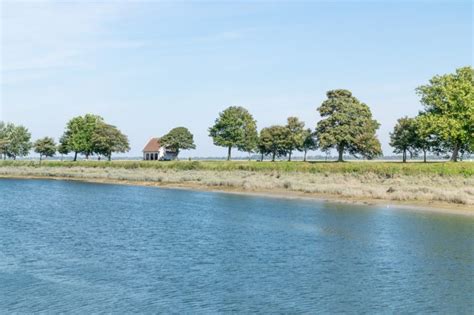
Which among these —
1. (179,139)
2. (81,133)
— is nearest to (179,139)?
(179,139)

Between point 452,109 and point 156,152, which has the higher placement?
point 452,109

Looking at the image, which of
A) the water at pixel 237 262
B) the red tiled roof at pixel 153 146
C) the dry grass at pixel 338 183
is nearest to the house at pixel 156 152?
the red tiled roof at pixel 153 146

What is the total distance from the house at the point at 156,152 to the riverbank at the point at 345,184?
147ft

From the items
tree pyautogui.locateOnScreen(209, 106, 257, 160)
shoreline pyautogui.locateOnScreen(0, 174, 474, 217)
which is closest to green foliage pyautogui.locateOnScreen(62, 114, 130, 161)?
tree pyautogui.locateOnScreen(209, 106, 257, 160)

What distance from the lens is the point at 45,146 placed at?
149 m

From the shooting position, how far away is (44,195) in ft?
218

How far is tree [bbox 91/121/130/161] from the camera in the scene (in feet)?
443

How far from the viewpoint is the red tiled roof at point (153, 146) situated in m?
147

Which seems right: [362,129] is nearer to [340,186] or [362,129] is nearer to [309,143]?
[309,143]

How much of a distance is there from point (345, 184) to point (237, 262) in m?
40.3

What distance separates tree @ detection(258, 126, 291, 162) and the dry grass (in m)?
27.1

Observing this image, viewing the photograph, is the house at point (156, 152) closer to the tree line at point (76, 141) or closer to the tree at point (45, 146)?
the tree line at point (76, 141)

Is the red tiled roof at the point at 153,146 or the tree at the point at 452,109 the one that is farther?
the red tiled roof at the point at 153,146

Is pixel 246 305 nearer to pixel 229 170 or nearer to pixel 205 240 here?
pixel 205 240
